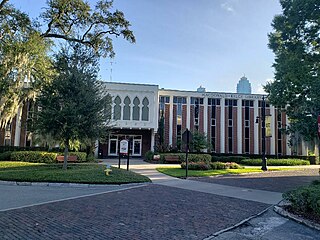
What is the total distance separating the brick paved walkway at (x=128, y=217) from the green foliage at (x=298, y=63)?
5560 millimetres

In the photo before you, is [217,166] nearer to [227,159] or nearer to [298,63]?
[298,63]

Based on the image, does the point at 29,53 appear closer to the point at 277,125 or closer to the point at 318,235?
the point at 318,235

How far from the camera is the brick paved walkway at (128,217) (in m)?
4.84

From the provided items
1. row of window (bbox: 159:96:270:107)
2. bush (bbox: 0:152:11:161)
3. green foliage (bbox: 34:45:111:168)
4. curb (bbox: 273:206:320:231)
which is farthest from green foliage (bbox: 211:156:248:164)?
curb (bbox: 273:206:320:231)

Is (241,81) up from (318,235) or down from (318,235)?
up

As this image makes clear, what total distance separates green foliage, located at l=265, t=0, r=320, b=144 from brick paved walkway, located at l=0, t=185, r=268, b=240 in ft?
18.2

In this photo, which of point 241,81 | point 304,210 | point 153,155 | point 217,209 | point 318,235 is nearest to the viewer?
point 318,235

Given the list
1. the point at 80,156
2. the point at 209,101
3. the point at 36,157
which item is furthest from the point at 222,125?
the point at 36,157

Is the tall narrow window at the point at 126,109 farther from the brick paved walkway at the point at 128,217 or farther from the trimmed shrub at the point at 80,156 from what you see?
the brick paved walkway at the point at 128,217

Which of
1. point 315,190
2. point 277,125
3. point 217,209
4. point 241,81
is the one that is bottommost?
point 217,209

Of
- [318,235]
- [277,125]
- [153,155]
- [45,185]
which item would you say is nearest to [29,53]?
[45,185]

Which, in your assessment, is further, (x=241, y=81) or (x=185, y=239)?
(x=241, y=81)

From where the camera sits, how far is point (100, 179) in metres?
11.2

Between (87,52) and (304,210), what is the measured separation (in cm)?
1373
